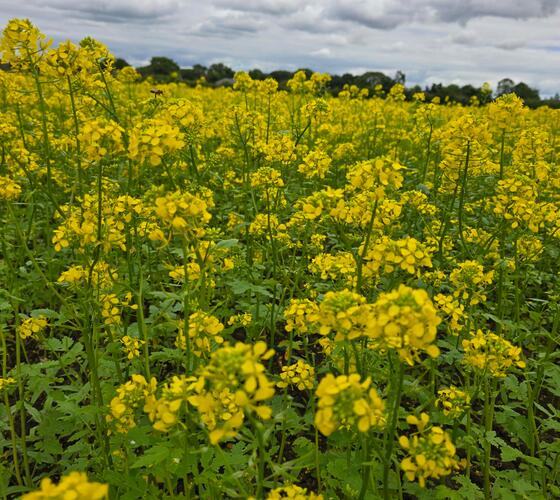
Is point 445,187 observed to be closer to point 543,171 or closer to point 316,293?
point 543,171

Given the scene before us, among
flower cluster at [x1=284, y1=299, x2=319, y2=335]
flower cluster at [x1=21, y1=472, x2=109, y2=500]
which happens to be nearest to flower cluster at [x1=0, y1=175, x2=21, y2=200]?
flower cluster at [x1=284, y1=299, x2=319, y2=335]

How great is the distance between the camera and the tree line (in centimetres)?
2541

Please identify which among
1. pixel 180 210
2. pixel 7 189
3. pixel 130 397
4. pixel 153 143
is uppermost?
pixel 153 143

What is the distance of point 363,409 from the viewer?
1733mm

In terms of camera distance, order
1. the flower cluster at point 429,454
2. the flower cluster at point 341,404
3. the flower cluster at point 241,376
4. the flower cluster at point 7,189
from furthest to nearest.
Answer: the flower cluster at point 7,189 < the flower cluster at point 429,454 < the flower cluster at point 341,404 < the flower cluster at point 241,376

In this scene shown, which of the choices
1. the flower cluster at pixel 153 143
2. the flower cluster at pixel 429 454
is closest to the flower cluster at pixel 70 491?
the flower cluster at pixel 429 454

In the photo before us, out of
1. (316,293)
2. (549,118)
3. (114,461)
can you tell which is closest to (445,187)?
(316,293)

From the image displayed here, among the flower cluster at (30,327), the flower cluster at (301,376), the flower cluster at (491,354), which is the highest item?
the flower cluster at (491,354)

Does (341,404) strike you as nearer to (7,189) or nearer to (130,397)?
(130,397)

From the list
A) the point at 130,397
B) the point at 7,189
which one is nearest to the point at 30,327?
the point at 7,189

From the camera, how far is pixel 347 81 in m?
27.4

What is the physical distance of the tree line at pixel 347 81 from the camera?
25.4 m

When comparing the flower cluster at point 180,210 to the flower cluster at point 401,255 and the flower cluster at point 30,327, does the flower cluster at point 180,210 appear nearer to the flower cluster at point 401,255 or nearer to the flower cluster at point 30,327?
the flower cluster at point 401,255

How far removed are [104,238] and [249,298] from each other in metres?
1.72
